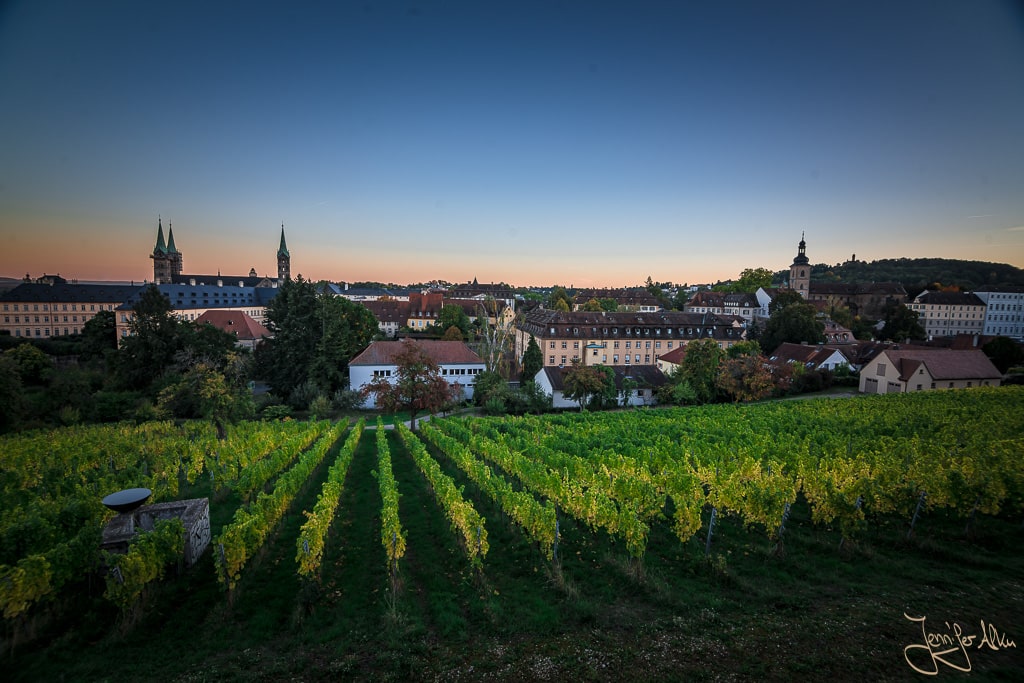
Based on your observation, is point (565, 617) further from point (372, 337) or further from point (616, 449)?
point (372, 337)

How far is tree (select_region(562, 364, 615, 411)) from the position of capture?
4059 cm

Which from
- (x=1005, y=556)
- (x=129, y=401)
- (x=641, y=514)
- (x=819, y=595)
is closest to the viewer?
(x=819, y=595)

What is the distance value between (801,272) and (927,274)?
87.5 m

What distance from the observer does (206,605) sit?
9.70 m

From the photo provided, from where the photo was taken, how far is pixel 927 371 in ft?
139

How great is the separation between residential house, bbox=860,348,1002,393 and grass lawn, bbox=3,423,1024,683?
3767cm

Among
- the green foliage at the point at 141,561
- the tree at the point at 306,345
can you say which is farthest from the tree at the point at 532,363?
the green foliage at the point at 141,561

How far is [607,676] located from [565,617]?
1.81 m

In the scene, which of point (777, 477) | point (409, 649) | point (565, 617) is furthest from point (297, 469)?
point (777, 477)

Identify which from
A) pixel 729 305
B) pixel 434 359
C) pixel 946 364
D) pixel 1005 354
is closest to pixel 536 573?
pixel 434 359

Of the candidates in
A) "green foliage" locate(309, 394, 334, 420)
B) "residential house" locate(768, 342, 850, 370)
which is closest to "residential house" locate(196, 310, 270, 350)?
"green foliage" locate(309, 394, 334, 420)

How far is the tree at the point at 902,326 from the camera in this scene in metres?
73.4

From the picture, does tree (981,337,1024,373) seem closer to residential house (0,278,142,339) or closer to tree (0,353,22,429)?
tree (0,353,22,429)

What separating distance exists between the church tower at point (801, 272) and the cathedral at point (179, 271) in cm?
11543
